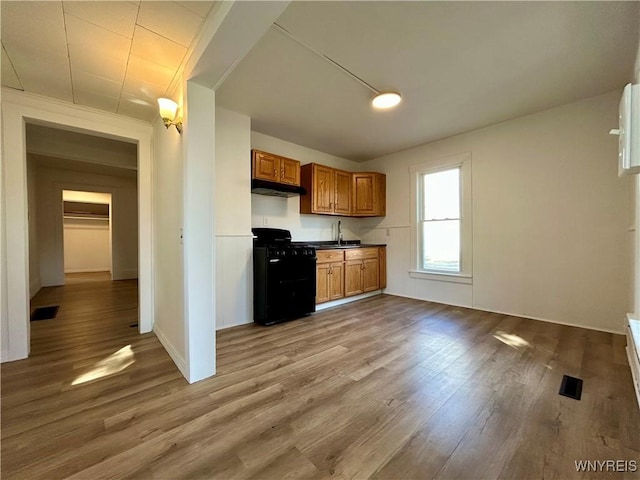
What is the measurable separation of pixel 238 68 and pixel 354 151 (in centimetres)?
279

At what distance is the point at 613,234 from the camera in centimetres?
285

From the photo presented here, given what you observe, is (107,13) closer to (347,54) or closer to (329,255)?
(347,54)

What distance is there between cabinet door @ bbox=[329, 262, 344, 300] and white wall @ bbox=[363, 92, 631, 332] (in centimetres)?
173

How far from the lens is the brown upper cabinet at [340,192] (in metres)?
4.26

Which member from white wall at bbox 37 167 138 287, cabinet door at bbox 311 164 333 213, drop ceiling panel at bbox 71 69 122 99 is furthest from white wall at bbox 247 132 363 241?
white wall at bbox 37 167 138 287

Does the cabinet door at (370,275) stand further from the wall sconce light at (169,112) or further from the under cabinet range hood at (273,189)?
the wall sconce light at (169,112)

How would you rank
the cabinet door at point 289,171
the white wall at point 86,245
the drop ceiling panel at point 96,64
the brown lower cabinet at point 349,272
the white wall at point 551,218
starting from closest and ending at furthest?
the drop ceiling panel at point 96,64 → the white wall at point 551,218 → the cabinet door at point 289,171 → the brown lower cabinet at point 349,272 → the white wall at point 86,245

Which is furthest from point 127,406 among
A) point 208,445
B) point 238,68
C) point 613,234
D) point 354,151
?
point 613,234

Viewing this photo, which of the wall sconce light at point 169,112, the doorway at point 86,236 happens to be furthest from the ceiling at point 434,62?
the doorway at point 86,236

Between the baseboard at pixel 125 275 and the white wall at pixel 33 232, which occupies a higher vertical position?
the white wall at pixel 33 232

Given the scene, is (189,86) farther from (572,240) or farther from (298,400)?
(572,240)

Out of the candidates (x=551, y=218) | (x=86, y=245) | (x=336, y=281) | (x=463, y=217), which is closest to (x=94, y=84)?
(x=336, y=281)

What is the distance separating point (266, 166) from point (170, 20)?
202cm

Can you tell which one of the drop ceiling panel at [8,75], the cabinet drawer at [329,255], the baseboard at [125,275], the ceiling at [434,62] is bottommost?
the baseboard at [125,275]
